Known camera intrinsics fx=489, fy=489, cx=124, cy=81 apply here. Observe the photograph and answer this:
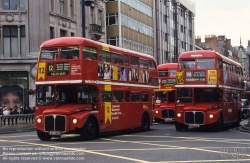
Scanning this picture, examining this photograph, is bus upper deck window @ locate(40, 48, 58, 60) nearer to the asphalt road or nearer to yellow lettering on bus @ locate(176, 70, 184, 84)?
the asphalt road

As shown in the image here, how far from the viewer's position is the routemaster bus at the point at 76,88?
19172 mm

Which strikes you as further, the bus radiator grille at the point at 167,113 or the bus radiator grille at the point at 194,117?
the bus radiator grille at the point at 167,113

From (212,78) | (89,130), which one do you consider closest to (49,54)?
(89,130)

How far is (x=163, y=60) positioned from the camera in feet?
238

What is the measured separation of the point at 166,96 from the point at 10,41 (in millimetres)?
17272

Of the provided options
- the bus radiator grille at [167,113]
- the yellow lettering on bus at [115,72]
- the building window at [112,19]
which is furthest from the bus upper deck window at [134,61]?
the building window at [112,19]

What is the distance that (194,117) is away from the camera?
24.8 meters

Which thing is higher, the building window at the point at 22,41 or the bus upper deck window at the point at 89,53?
the building window at the point at 22,41

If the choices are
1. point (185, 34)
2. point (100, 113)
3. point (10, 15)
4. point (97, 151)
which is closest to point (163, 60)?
point (185, 34)

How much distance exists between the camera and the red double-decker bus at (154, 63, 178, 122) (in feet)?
106

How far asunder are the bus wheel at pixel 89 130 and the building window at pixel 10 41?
82.3 ft

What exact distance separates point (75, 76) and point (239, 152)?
7.57m

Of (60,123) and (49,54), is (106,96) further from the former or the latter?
(49,54)

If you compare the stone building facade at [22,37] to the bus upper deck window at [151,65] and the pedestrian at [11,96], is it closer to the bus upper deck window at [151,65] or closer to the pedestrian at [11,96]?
the pedestrian at [11,96]
